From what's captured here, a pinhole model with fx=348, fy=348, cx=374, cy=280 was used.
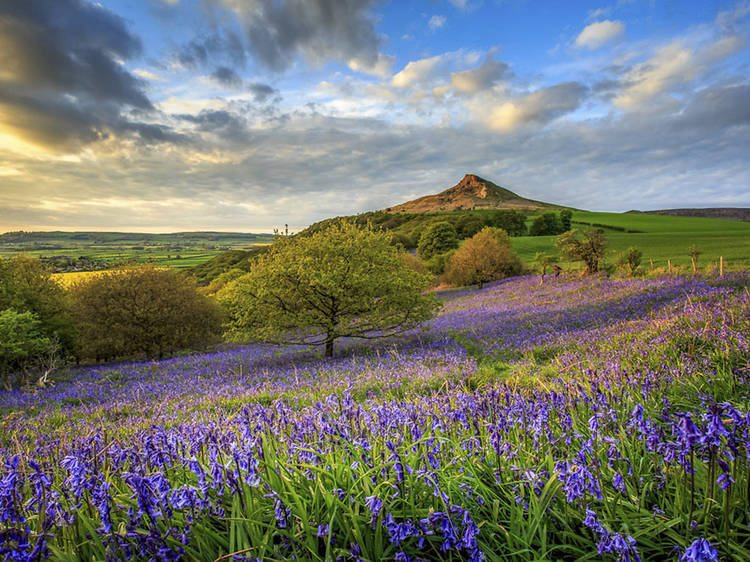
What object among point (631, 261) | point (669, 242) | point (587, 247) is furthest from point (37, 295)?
point (669, 242)

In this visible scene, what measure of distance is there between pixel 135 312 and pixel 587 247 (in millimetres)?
34539

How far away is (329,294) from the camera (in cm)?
1488

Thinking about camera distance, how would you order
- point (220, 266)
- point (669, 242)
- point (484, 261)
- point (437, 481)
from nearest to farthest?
point (437, 481) < point (484, 261) < point (669, 242) < point (220, 266)

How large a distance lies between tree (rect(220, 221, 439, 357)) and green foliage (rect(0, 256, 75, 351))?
1354 centimetres

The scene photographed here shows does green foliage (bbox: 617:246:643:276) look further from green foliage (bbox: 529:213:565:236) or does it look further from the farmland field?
green foliage (bbox: 529:213:565:236)

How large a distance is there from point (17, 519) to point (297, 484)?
1686mm

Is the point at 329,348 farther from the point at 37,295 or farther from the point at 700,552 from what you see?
the point at 37,295

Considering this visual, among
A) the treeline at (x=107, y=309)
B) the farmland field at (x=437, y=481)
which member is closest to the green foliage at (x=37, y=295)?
the treeline at (x=107, y=309)

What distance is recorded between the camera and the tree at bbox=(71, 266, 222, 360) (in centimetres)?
2280

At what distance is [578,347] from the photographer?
9.34 metres

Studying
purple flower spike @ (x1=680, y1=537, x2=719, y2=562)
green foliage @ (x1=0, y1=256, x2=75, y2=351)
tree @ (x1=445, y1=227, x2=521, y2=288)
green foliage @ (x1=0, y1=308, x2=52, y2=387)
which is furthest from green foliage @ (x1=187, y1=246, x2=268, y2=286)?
purple flower spike @ (x1=680, y1=537, x2=719, y2=562)

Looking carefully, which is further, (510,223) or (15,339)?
(510,223)

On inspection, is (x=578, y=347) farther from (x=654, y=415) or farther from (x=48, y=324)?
(x=48, y=324)

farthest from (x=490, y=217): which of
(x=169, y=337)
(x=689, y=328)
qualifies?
(x=689, y=328)
